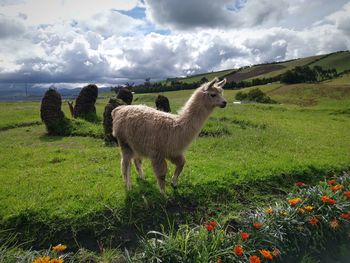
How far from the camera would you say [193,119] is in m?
8.10

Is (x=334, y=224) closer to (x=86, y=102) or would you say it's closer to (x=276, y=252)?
(x=276, y=252)

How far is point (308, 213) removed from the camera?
707 centimetres

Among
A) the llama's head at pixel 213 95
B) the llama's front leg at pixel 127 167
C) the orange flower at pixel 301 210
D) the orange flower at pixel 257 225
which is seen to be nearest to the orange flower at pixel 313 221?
the orange flower at pixel 301 210

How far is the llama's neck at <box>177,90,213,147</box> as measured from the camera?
8062 mm

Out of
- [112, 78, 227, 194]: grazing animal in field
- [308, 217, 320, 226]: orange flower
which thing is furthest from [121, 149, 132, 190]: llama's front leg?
[308, 217, 320, 226]: orange flower

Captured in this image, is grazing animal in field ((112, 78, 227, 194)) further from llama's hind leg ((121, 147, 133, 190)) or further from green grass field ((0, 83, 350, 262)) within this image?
green grass field ((0, 83, 350, 262))

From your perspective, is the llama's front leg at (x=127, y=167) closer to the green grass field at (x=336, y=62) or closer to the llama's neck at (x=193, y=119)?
the llama's neck at (x=193, y=119)

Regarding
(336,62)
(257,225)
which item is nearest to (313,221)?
(257,225)

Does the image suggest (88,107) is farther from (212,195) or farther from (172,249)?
(172,249)

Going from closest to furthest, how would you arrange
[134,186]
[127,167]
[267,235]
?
1. [267,235]
2. [127,167]
3. [134,186]

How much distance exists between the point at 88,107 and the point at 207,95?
1546 cm

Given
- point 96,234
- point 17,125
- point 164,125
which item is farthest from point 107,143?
point 17,125

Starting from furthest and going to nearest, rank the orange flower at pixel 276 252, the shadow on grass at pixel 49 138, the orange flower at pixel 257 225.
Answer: the shadow on grass at pixel 49 138 < the orange flower at pixel 257 225 < the orange flower at pixel 276 252

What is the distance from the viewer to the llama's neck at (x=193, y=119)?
806 cm
